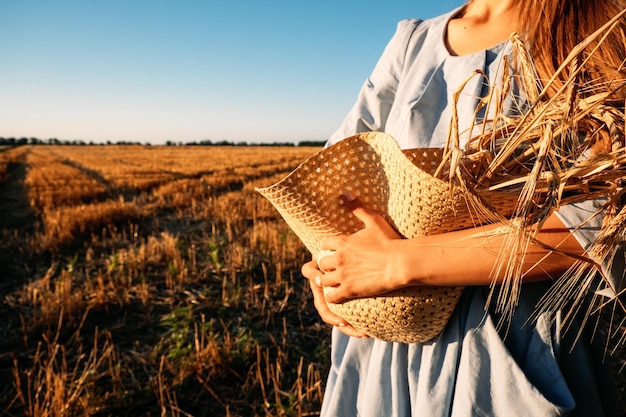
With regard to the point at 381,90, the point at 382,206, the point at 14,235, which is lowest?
the point at 14,235

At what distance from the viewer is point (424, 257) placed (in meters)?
0.74

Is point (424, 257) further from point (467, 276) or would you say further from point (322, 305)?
point (322, 305)

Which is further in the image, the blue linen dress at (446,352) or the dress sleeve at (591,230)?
the blue linen dress at (446,352)

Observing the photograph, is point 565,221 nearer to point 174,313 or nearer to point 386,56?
point 386,56

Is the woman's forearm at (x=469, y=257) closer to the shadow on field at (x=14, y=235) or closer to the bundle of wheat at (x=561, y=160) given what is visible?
the bundle of wheat at (x=561, y=160)

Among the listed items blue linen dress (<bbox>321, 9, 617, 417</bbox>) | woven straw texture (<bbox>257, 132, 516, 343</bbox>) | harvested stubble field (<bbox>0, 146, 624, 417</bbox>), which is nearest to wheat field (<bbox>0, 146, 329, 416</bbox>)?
harvested stubble field (<bbox>0, 146, 624, 417</bbox>)

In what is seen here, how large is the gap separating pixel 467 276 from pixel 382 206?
0.71ft

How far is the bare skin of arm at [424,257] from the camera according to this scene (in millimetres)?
704

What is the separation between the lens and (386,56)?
1.17 m

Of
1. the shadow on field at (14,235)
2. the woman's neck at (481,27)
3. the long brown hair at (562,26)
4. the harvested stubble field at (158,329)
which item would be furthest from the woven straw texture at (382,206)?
the shadow on field at (14,235)

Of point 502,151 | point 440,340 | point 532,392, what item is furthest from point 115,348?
point 502,151

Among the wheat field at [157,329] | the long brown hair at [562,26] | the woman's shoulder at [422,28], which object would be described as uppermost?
the woman's shoulder at [422,28]

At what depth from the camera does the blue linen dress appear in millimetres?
788

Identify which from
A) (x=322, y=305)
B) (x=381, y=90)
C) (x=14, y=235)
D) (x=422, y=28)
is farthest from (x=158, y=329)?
(x=14, y=235)
